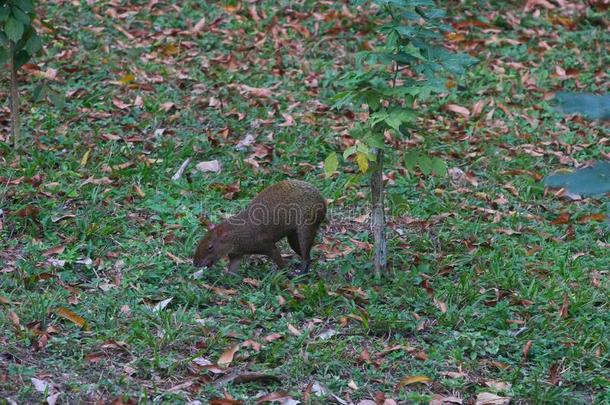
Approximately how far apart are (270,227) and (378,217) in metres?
0.70

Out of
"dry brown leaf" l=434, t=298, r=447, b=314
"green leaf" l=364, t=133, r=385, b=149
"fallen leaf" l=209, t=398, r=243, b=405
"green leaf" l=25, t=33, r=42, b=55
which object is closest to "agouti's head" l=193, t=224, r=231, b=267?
"green leaf" l=364, t=133, r=385, b=149

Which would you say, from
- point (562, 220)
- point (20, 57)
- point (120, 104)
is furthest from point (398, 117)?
point (120, 104)

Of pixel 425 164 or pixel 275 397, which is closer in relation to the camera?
pixel 275 397

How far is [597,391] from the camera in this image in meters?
5.05

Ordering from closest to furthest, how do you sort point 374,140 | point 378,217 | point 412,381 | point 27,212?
1. point 412,381
2. point 374,140
3. point 378,217
4. point 27,212

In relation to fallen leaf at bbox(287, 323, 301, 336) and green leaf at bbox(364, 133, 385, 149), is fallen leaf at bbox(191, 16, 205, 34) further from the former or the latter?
fallen leaf at bbox(287, 323, 301, 336)

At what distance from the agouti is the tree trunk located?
0.37 m

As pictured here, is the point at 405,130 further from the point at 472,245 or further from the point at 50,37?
the point at 50,37

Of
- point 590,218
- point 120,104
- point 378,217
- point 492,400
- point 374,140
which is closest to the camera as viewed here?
point 492,400

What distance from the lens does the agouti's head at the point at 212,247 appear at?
19.8 feet

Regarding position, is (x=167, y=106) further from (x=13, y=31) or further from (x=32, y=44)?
(x=13, y=31)

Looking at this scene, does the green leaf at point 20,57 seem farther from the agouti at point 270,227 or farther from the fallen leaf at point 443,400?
the fallen leaf at point 443,400

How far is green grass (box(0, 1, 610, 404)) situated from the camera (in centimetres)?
511

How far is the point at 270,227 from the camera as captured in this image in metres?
6.16
